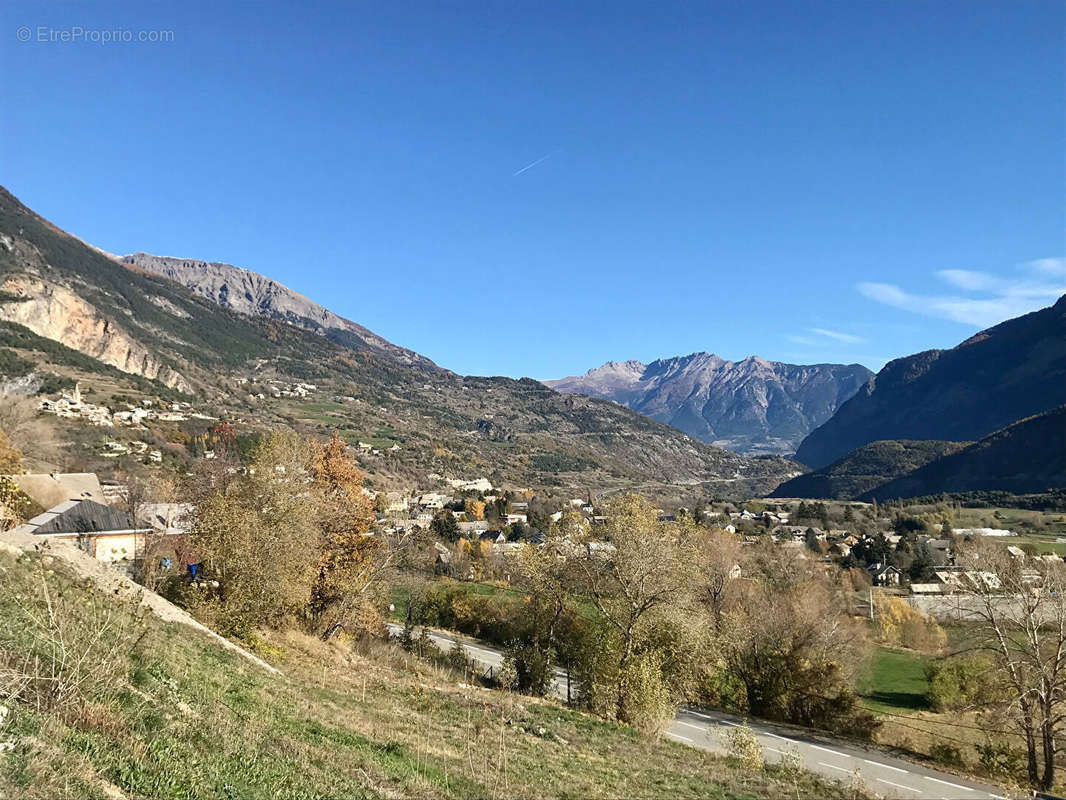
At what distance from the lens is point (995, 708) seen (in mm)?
26188

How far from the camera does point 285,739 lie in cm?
979

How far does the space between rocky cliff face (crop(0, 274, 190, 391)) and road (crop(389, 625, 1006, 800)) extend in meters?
160

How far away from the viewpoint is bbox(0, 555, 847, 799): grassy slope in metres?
6.53

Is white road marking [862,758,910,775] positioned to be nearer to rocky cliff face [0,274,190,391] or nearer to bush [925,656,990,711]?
bush [925,656,990,711]

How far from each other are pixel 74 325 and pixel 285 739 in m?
185

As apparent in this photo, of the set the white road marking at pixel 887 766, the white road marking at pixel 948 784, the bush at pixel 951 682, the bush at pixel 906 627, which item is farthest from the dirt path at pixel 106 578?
the bush at pixel 906 627

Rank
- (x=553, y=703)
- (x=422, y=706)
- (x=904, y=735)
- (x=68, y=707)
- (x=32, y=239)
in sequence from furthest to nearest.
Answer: (x=32, y=239) → (x=904, y=735) → (x=553, y=703) → (x=422, y=706) → (x=68, y=707)

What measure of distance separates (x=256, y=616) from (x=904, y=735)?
36129 millimetres

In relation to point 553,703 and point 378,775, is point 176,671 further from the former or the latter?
point 553,703

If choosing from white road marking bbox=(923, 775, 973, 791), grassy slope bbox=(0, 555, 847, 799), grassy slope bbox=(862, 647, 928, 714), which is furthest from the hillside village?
white road marking bbox=(923, 775, 973, 791)

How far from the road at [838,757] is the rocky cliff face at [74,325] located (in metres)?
160

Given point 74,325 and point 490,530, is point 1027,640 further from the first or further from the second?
point 74,325

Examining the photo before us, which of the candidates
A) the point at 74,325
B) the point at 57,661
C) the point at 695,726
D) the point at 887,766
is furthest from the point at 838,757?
the point at 74,325

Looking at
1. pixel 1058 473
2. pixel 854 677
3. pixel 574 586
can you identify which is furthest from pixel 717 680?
pixel 1058 473
